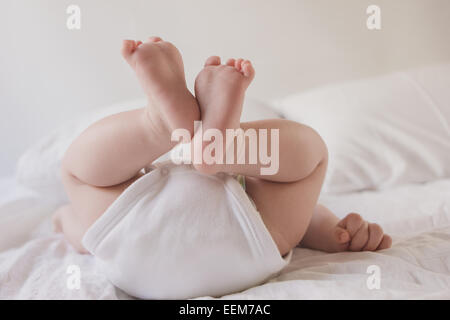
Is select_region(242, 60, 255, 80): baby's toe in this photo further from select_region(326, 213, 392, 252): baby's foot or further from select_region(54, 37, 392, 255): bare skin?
select_region(326, 213, 392, 252): baby's foot

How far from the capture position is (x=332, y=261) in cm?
69

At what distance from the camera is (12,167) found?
123 cm

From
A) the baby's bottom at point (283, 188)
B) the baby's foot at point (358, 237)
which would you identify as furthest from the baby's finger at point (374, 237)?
the baby's bottom at point (283, 188)

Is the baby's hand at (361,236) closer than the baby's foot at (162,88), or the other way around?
the baby's foot at (162,88)

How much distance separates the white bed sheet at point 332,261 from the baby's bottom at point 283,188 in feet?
0.26

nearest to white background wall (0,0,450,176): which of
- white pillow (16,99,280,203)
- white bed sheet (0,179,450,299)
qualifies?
white pillow (16,99,280,203)

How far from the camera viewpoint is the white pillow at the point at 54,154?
3.37 ft

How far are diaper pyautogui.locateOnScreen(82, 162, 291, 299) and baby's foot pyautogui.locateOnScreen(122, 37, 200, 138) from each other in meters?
0.10

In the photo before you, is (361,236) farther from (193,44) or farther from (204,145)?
(193,44)

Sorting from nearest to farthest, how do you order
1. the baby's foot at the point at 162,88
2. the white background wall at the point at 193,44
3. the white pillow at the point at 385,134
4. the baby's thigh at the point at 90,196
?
the baby's foot at the point at 162,88 < the baby's thigh at the point at 90,196 < the white background wall at the point at 193,44 < the white pillow at the point at 385,134

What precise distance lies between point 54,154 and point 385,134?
856 mm

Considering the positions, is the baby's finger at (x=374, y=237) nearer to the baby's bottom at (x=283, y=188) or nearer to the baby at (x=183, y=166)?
the baby at (x=183, y=166)
